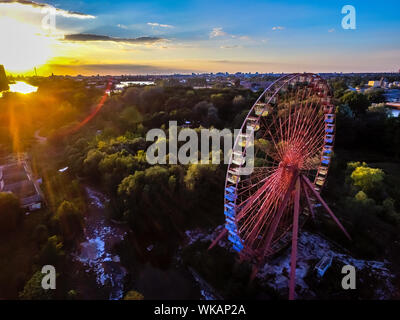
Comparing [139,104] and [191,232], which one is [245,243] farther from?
[139,104]

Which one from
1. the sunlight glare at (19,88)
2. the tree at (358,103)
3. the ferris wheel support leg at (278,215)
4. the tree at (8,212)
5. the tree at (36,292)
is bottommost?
the tree at (36,292)

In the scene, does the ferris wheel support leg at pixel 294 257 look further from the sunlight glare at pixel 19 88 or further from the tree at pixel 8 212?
the sunlight glare at pixel 19 88

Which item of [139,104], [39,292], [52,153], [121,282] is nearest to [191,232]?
[121,282]

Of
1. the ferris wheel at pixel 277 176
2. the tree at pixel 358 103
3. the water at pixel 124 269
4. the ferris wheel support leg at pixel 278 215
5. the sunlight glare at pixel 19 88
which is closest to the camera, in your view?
the ferris wheel at pixel 277 176

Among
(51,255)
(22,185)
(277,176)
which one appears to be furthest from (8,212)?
(277,176)

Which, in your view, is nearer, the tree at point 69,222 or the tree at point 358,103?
the tree at point 69,222

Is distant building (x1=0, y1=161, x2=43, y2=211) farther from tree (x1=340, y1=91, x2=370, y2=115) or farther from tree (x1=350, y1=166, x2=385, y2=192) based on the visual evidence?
tree (x1=340, y1=91, x2=370, y2=115)

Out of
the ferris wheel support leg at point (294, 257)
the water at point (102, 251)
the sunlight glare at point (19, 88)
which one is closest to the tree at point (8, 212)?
the water at point (102, 251)

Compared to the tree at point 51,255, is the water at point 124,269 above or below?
below

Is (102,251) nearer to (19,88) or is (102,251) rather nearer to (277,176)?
(277,176)
